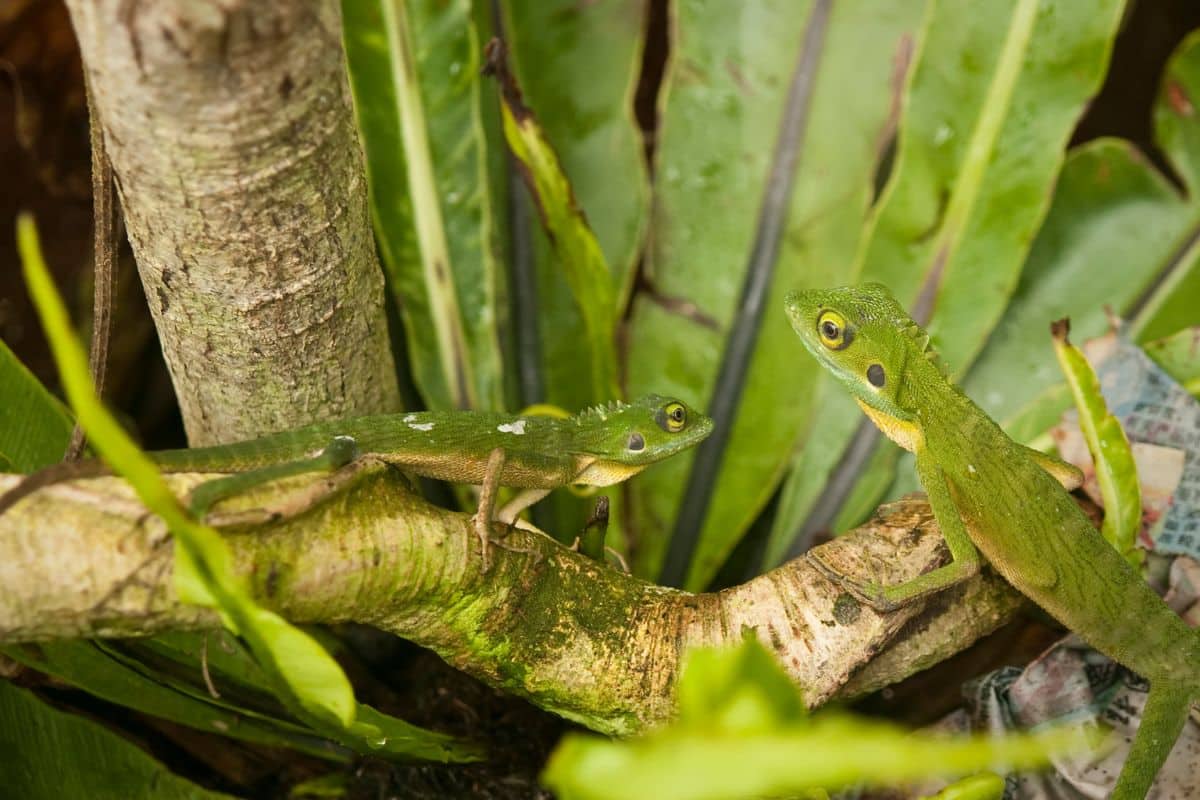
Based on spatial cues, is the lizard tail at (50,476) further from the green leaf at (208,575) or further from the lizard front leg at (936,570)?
the lizard front leg at (936,570)

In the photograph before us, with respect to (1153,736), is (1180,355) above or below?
above

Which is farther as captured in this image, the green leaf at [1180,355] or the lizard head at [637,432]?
the green leaf at [1180,355]

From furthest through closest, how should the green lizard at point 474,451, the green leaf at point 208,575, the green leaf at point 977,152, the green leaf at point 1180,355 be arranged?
the green leaf at point 977,152, the green leaf at point 1180,355, the green lizard at point 474,451, the green leaf at point 208,575

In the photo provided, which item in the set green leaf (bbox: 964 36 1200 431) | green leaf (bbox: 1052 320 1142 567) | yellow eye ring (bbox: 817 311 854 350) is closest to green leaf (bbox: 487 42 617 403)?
yellow eye ring (bbox: 817 311 854 350)

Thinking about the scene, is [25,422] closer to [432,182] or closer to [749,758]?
[432,182]

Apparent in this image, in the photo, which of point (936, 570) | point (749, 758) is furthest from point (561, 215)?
point (749, 758)

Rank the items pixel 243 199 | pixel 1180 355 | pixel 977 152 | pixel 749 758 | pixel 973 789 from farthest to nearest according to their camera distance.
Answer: pixel 977 152, pixel 1180 355, pixel 973 789, pixel 243 199, pixel 749 758

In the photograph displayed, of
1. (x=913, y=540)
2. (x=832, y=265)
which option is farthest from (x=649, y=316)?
(x=913, y=540)

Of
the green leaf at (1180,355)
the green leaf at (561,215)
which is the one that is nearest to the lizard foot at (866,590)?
the green leaf at (561,215)

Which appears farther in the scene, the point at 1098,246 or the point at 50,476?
the point at 1098,246
